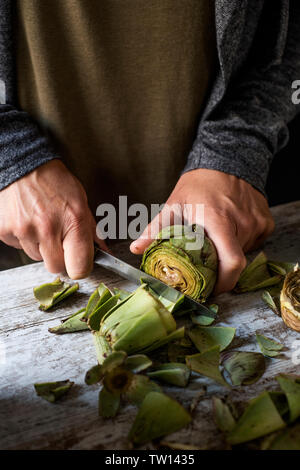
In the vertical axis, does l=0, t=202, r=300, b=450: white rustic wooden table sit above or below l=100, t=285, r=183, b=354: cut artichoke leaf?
below

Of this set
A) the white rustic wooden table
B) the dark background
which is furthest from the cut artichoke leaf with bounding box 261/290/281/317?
the dark background

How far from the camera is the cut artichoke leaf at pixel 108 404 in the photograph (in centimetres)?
72

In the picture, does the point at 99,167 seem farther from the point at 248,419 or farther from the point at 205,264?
the point at 248,419

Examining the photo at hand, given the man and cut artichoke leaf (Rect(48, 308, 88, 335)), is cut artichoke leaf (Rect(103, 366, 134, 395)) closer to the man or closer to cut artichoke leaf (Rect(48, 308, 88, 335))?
cut artichoke leaf (Rect(48, 308, 88, 335))

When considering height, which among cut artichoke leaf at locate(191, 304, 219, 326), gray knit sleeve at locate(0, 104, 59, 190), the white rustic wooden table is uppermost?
gray knit sleeve at locate(0, 104, 59, 190)

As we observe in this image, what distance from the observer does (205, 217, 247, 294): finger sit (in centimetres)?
92

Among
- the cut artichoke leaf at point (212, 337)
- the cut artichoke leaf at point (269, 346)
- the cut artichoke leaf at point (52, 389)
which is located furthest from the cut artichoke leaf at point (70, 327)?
the cut artichoke leaf at point (269, 346)

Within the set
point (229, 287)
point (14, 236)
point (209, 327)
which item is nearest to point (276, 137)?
point (229, 287)

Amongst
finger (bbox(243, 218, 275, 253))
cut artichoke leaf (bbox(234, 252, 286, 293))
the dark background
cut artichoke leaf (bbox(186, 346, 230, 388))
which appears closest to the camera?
cut artichoke leaf (bbox(186, 346, 230, 388))

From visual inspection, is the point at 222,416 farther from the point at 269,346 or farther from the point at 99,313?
the point at 99,313

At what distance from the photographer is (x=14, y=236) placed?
3.52ft

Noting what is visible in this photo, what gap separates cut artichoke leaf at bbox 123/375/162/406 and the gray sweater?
0.59 meters

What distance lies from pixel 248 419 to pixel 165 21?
998mm

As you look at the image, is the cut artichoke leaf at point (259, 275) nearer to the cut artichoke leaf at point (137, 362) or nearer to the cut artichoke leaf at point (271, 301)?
the cut artichoke leaf at point (271, 301)
